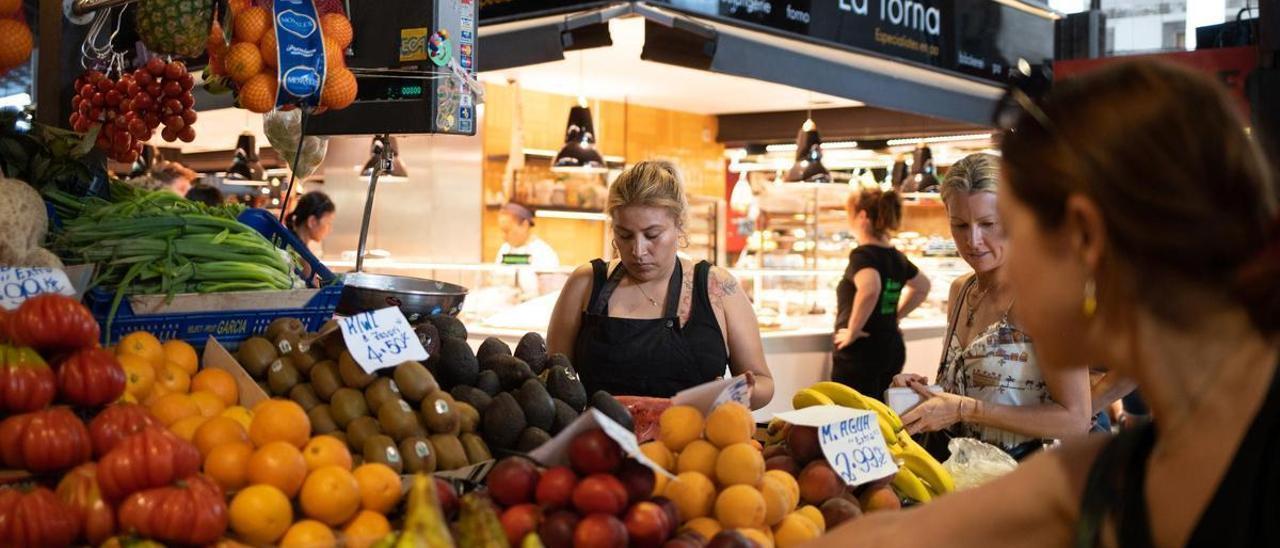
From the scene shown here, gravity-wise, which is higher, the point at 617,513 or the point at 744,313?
the point at 744,313

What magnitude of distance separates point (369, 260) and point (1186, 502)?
29.2ft

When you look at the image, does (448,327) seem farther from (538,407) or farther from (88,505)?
(88,505)

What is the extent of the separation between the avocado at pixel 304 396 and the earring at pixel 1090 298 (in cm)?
164

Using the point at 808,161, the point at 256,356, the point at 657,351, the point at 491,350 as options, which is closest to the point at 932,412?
the point at 657,351

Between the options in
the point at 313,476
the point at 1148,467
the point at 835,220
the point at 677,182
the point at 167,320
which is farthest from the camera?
the point at 835,220

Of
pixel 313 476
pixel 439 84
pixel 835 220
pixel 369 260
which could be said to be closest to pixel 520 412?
pixel 313 476

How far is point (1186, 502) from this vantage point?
3.54 feet

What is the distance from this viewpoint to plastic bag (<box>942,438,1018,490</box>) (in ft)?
8.99

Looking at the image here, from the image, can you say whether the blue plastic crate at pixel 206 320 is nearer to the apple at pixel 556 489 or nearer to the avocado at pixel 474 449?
the avocado at pixel 474 449

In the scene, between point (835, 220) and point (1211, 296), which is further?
point (835, 220)

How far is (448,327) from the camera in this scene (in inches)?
111

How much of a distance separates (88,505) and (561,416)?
3.22 ft

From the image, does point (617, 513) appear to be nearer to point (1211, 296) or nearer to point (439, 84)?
point (1211, 296)

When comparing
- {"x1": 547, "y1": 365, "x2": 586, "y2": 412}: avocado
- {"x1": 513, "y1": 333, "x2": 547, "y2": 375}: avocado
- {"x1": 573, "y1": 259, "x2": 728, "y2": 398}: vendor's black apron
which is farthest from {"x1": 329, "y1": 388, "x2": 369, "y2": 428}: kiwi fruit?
{"x1": 573, "y1": 259, "x2": 728, "y2": 398}: vendor's black apron
